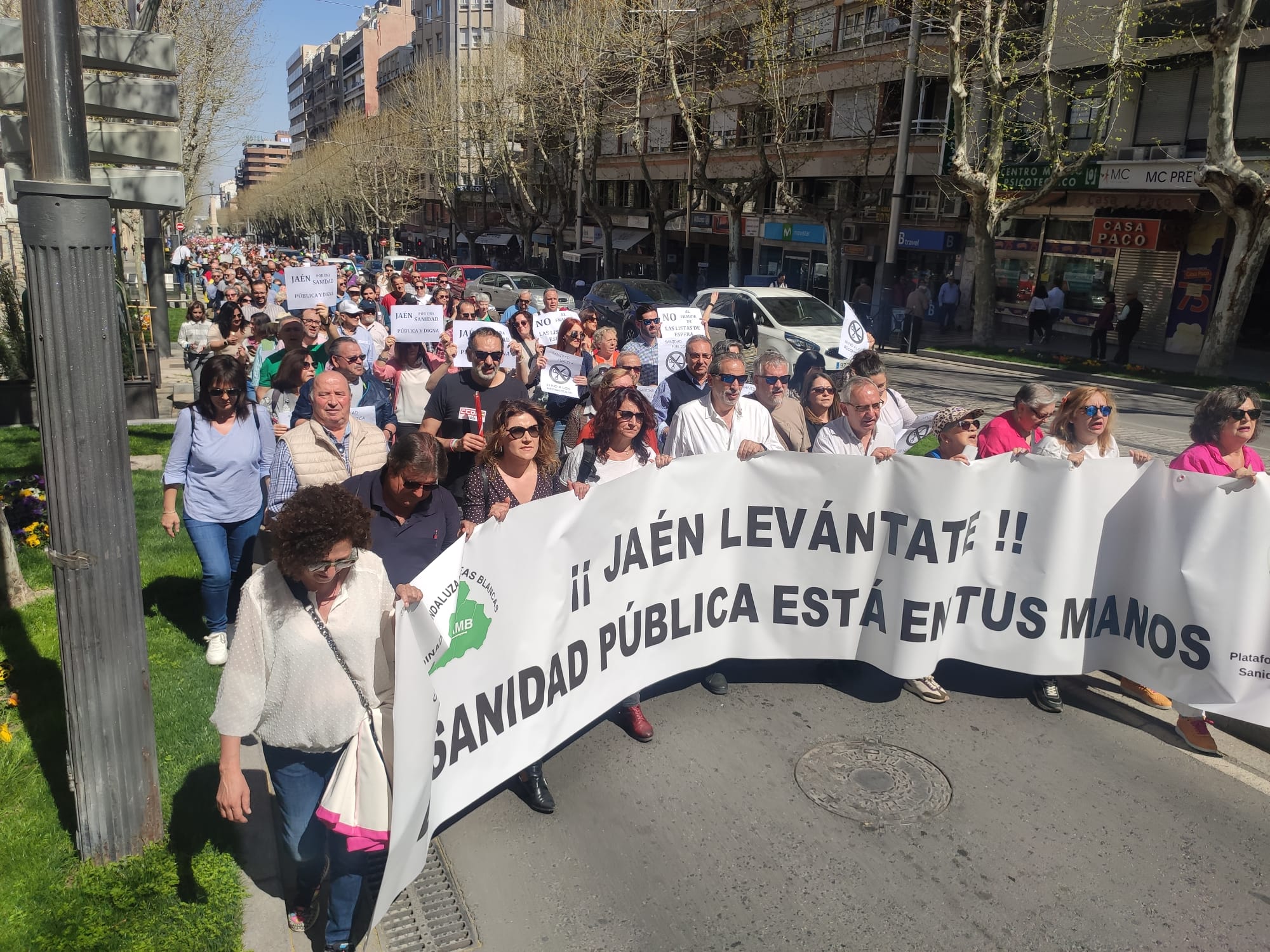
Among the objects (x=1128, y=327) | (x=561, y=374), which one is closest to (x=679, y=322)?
(x=561, y=374)

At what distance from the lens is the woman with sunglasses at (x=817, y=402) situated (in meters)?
6.33

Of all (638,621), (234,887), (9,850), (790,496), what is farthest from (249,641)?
(790,496)

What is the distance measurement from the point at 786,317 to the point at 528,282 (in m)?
12.4

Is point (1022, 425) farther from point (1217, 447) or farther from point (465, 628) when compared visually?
point (465, 628)

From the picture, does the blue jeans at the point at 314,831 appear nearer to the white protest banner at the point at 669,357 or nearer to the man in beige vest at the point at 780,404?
the man in beige vest at the point at 780,404

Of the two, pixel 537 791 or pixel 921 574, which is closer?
pixel 537 791

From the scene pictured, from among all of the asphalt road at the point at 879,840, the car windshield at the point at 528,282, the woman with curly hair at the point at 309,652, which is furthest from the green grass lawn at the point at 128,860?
the car windshield at the point at 528,282

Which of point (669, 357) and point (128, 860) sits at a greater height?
point (669, 357)

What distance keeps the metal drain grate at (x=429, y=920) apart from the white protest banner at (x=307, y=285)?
28.0ft

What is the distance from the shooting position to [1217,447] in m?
5.08

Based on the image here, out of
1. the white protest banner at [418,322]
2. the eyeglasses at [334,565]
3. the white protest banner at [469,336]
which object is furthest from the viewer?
the white protest banner at [469,336]

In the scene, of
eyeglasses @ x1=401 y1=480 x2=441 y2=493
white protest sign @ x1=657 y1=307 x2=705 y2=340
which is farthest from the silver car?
eyeglasses @ x1=401 y1=480 x2=441 y2=493

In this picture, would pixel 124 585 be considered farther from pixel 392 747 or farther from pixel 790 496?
pixel 790 496

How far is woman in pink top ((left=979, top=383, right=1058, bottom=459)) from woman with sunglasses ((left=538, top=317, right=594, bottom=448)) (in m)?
3.32
